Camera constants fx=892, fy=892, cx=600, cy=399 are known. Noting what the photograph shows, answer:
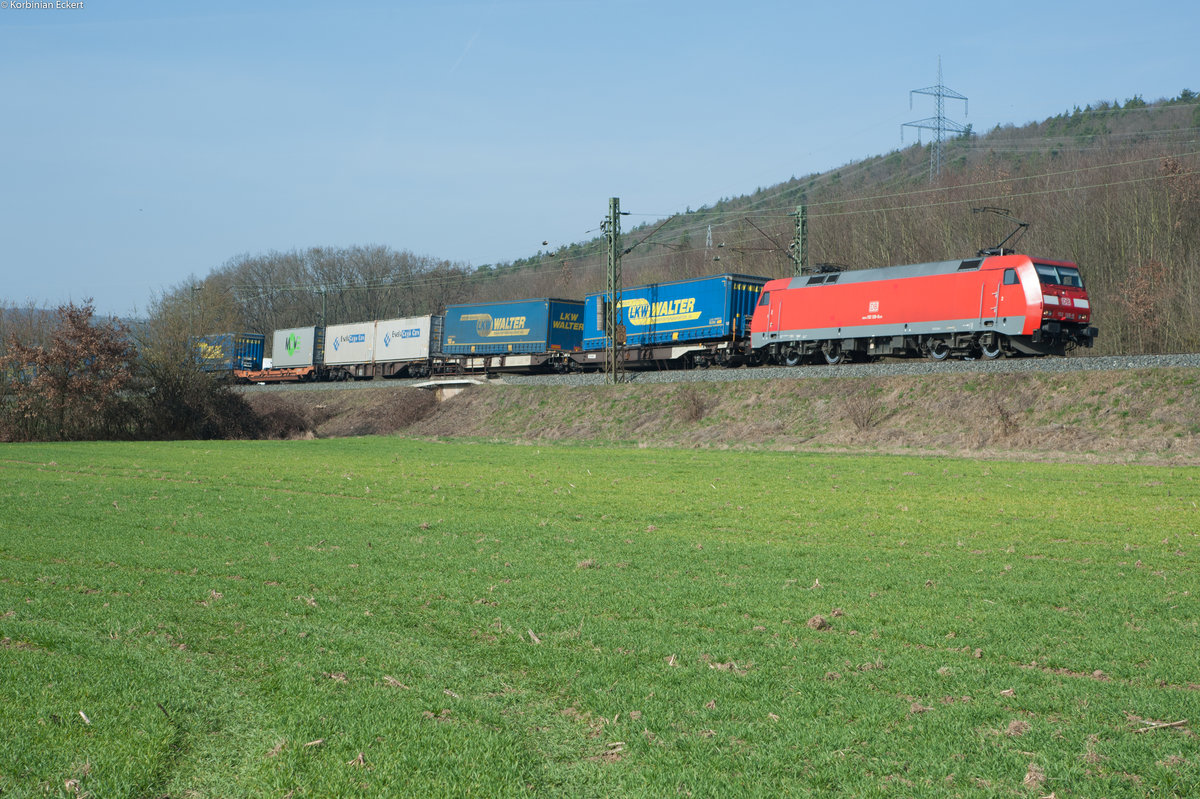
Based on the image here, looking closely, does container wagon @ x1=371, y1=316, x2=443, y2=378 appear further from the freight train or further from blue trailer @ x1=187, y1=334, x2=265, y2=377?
blue trailer @ x1=187, y1=334, x2=265, y2=377

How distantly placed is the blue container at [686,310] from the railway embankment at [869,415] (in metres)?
2.80

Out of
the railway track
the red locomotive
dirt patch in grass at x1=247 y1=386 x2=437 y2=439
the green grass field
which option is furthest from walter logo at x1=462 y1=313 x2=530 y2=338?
the green grass field

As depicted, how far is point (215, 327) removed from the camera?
1943 inches

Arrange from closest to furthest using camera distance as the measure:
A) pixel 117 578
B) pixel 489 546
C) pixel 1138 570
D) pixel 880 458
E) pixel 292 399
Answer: pixel 117 578 → pixel 1138 570 → pixel 489 546 → pixel 880 458 → pixel 292 399

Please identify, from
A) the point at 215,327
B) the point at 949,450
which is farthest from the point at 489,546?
the point at 215,327

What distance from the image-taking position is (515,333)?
51.8 m

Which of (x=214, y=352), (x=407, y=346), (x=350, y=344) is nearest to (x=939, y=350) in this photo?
(x=407, y=346)

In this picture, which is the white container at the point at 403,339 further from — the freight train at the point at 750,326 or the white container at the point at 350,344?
the white container at the point at 350,344

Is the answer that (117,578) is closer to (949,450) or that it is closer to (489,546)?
(489,546)

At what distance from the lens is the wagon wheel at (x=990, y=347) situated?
3253 cm

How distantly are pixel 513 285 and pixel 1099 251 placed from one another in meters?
79.8

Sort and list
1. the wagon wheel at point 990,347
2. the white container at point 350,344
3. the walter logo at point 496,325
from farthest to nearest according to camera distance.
A: the white container at point 350,344 → the walter logo at point 496,325 → the wagon wheel at point 990,347

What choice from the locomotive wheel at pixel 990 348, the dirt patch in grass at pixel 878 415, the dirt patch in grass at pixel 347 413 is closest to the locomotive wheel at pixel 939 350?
the locomotive wheel at pixel 990 348

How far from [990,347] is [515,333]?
2705cm
